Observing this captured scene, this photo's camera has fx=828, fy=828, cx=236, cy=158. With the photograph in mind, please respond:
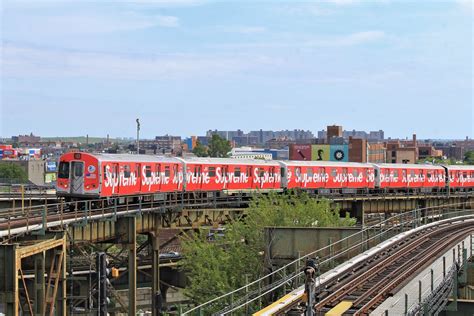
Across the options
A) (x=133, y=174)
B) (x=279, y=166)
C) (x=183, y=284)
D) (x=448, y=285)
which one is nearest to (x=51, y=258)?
(x=448, y=285)

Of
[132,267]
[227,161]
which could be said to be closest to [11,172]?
[227,161]

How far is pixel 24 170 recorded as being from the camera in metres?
164

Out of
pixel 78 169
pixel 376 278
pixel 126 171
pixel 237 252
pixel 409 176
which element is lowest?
pixel 237 252

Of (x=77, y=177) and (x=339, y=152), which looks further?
(x=339, y=152)

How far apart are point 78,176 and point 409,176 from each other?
4526 cm

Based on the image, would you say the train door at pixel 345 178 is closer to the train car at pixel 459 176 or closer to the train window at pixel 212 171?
the train car at pixel 459 176

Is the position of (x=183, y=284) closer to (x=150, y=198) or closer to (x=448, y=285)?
(x=150, y=198)

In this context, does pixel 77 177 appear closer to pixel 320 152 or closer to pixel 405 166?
pixel 405 166

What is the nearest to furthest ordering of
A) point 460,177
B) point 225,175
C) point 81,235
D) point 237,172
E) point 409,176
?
point 81,235 → point 225,175 → point 237,172 → point 409,176 → point 460,177

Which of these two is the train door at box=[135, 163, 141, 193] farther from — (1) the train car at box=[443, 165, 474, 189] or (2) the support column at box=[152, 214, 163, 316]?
(1) the train car at box=[443, 165, 474, 189]

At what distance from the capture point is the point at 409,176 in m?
83.0

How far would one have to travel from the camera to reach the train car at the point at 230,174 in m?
56.2

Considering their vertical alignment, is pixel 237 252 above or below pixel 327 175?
below

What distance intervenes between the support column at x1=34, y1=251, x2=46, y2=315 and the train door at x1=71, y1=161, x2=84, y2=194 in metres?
16.7
